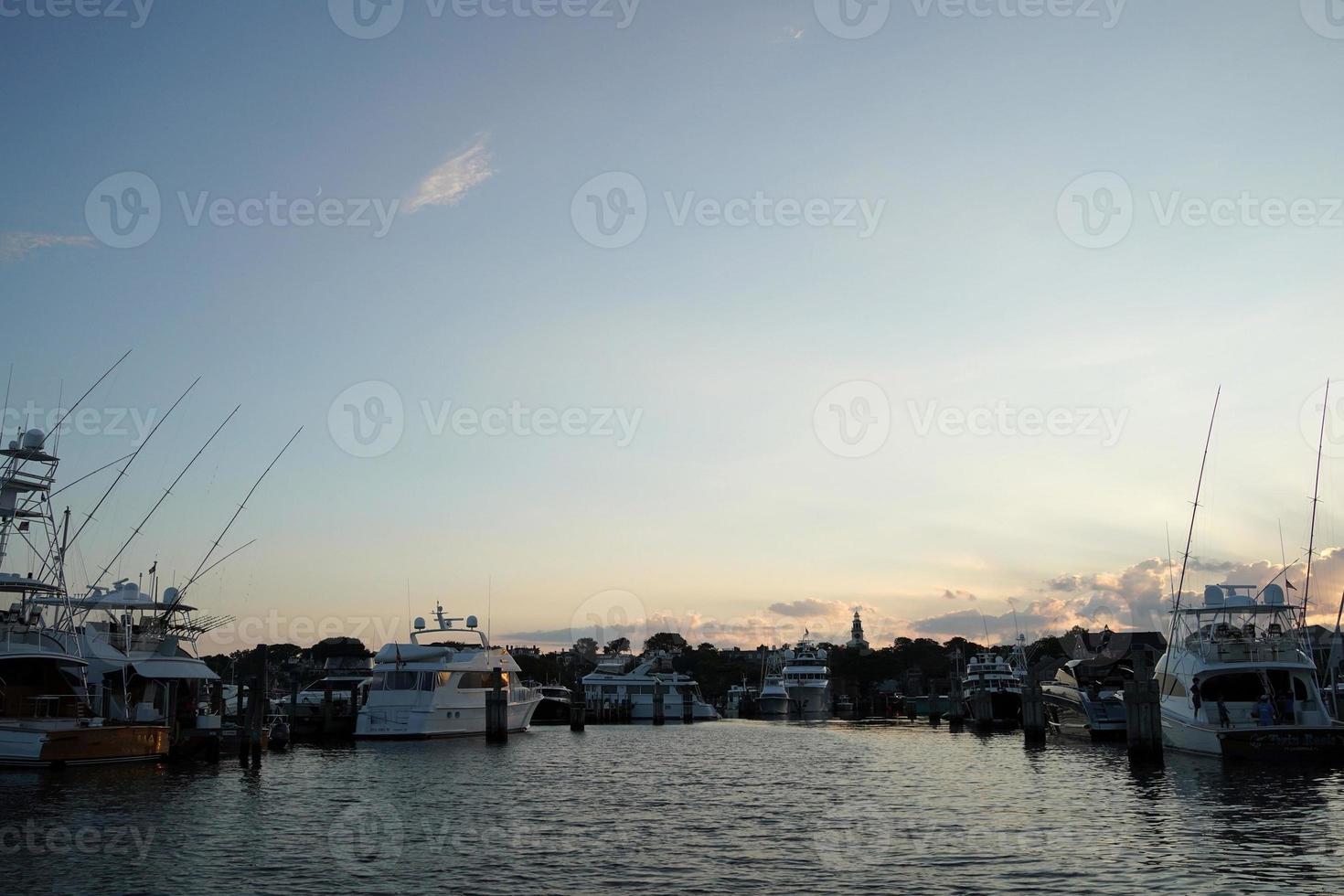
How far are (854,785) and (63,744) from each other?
28.4 meters

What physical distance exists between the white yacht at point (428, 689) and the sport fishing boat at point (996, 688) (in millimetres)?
35143

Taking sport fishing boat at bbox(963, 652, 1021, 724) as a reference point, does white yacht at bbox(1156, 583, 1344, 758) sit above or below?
above

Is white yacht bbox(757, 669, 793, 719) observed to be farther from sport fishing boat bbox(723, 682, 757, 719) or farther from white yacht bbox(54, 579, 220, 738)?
white yacht bbox(54, 579, 220, 738)

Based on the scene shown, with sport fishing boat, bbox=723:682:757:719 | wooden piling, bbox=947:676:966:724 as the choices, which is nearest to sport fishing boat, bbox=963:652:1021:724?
wooden piling, bbox=947:676:966:724

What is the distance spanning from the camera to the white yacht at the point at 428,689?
61.9 m

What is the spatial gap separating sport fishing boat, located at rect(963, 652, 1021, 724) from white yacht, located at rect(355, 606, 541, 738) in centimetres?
3514

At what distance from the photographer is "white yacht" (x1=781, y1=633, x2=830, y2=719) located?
117m

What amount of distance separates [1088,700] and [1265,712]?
2252cm

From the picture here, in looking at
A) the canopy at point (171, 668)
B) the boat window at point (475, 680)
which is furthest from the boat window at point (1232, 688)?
the boat window at point (475, 680)

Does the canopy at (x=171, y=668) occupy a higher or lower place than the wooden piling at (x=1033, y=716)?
higher

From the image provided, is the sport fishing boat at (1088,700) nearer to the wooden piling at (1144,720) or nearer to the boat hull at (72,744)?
the wooden piling at (1144,720)

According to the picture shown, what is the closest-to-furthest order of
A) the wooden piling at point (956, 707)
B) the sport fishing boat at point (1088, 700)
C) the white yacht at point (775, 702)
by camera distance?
the sport fishing boat at point (1088, 700) < the wooden piling at point (956, 707) < the white yacht at point (775, 702)

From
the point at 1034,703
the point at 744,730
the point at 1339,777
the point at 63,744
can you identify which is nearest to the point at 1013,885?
the point at 1339,777

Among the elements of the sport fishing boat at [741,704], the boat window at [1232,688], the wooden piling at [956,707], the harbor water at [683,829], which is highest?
the boat window at [1232,688]
